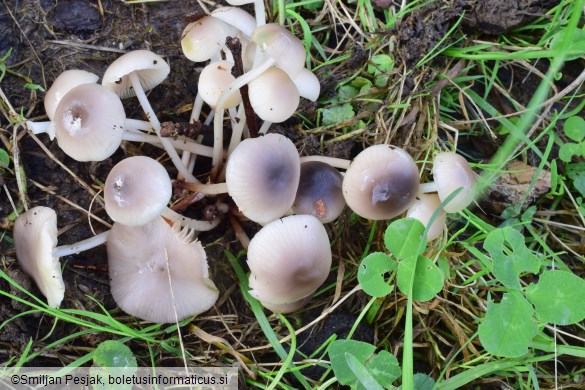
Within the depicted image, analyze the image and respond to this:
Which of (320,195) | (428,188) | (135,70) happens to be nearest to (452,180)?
(428,188)

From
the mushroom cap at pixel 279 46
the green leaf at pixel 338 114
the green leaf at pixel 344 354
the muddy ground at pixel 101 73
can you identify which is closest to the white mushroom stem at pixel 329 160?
the muddy ground at pixel 101 73

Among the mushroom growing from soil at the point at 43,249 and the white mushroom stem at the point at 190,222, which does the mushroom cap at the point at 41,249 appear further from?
the white mushroom stem at the point at 190,222

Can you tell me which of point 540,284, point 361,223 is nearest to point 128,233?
point 361,223

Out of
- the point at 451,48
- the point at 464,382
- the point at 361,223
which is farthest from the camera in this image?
the point at 451,48

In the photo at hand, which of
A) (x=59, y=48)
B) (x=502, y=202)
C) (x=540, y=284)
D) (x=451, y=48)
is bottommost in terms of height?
(x=502, y=202)

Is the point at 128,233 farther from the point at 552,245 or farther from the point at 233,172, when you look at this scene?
the point at 552,245

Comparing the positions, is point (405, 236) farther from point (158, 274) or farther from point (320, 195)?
point (158, 274)

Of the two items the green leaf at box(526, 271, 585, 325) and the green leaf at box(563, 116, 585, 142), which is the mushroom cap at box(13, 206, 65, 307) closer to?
the green leaf at box(526, 271, 585, 325)
